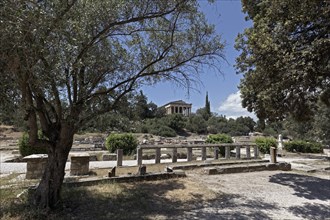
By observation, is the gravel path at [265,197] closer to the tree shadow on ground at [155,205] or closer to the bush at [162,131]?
the tree shadow on ground at [155,205]

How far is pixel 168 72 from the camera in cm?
672

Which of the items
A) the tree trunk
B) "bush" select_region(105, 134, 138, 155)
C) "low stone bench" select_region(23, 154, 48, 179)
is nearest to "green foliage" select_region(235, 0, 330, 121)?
the tree trunk

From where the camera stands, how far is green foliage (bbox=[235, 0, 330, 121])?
6.59 metres

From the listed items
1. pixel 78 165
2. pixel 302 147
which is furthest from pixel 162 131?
pixel 78 165

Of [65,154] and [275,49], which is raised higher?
[275,49]

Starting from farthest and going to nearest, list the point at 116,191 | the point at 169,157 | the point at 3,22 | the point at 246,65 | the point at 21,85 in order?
the point at 169,157, the point at 246,65, the point at 116,191, the point at 21,85, the point at 3,22

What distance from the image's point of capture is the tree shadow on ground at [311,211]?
18.1ft

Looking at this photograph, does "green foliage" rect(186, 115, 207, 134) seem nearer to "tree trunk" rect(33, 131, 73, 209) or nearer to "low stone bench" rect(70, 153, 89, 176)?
"low stone bench" rect(70, 153, 89, 176)

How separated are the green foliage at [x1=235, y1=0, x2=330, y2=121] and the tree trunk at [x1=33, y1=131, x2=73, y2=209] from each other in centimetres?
559

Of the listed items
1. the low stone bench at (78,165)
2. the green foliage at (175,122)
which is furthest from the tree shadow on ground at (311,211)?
the green foliage at (175,122)

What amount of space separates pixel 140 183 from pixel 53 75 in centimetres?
434

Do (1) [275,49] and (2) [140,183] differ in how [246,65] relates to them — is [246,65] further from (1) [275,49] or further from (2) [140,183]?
(2) [140,183]

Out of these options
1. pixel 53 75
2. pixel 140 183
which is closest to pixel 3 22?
pixel 53 75

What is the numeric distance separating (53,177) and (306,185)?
7.65m
